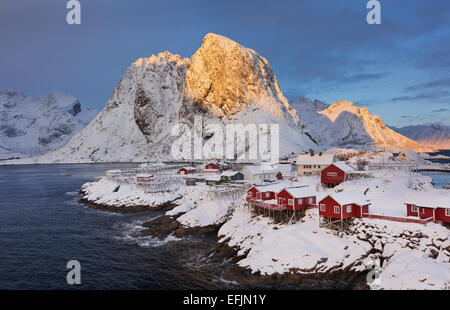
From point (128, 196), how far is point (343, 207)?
3791cm

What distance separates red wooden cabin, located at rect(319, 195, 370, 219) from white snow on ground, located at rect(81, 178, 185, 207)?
2881cm

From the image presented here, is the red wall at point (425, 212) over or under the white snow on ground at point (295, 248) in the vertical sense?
over

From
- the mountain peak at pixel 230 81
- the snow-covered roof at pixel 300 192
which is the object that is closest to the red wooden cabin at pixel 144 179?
the snow-covered roof at pixel 300 192

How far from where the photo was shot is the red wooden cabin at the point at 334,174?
4530 cm

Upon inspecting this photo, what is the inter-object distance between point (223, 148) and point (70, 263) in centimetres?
11375

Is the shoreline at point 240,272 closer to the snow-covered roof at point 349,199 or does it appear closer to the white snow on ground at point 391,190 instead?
the snow-covered roof at point 349,199

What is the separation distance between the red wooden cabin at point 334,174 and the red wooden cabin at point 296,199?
1248 cm

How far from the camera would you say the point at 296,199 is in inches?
1323

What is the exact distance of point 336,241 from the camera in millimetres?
27391

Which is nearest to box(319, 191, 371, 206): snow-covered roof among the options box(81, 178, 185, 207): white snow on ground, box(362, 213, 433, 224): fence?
box(362, 213, 433, 224): fence

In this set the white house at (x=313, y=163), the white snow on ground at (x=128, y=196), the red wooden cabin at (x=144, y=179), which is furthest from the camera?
the red wooden cabin at (x=144, y=179)

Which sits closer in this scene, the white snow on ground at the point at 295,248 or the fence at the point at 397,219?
the white snow on ground at the point at 295,248

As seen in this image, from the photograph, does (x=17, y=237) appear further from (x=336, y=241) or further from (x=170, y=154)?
(x=170, y=154)

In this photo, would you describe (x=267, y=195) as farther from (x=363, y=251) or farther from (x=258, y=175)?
(x=258, y=175)
